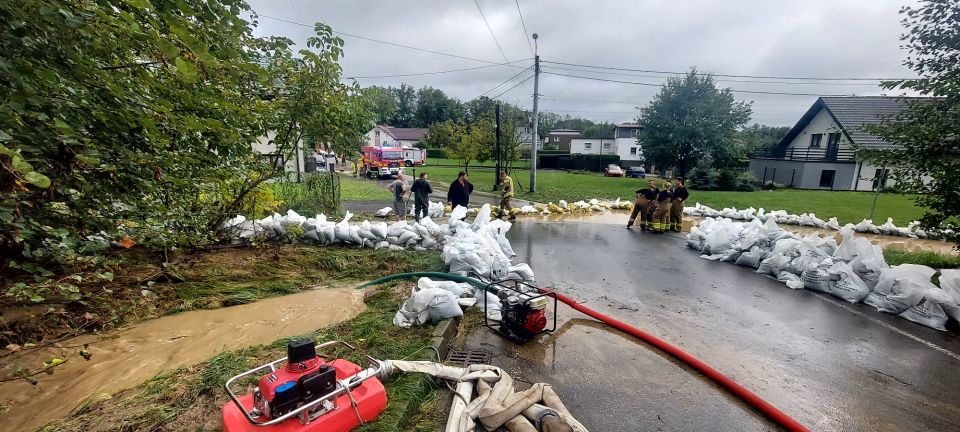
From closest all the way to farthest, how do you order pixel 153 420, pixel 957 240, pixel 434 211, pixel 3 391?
pixel 153 420, pixel 3 391, pixel 957 240, pixel 434 211

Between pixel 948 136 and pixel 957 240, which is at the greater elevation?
pixel 948 136

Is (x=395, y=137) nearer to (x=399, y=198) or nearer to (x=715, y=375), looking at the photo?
(x=399, y=198)

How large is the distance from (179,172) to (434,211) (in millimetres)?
7314

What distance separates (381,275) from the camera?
5.61 m

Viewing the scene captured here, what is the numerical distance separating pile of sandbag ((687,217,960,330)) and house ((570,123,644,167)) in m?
34.8

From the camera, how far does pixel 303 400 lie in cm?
198

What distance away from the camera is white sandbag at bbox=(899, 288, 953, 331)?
446cm

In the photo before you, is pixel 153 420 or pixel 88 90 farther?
pixel 153 420

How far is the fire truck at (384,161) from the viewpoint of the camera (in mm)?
26062

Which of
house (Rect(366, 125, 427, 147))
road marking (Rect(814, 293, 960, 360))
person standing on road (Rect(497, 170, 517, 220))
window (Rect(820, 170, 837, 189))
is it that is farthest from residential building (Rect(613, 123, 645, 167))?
road marking (Rect(814, 293, 960, 360))

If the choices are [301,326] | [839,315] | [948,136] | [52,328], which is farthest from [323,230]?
[948,136]

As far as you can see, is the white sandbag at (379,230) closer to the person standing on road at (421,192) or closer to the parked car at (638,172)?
the person standing on road at (421,192)

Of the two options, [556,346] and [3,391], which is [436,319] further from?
[3,391]

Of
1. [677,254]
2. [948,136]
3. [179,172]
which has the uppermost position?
[948,136]
